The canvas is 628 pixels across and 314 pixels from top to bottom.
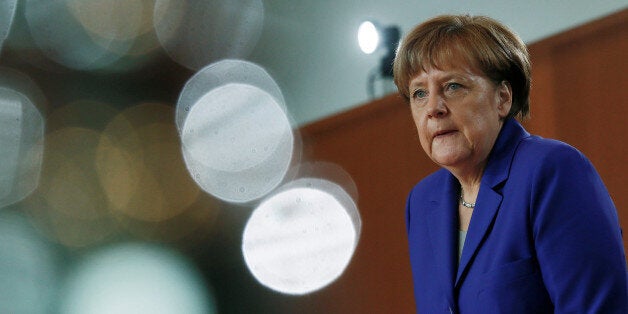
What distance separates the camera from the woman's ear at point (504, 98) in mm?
1004

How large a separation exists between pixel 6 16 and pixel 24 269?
1197mm

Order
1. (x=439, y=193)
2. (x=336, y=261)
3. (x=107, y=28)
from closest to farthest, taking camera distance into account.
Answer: (x=439, y=193), (x=336, y=261), (x=107, y=28)

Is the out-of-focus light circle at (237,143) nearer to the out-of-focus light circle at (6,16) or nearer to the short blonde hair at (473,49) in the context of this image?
the out-of-focus light circle at (6,16)

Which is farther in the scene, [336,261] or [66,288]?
[66,288]

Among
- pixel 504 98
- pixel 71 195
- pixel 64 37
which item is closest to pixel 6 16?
pixel 64 37

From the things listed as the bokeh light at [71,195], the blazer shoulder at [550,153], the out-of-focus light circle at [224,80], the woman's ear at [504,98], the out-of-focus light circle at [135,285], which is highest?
the woman's ear at [504,98]

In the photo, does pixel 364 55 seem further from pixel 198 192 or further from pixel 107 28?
pixel 107 28

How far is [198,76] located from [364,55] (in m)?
0.95

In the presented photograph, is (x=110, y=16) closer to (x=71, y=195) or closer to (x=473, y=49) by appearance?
(x=71, y=195)

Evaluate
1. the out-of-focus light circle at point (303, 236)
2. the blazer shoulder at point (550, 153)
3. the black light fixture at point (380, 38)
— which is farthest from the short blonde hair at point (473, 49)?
the black light fixture at point (380, 38)

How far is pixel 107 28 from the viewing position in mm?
3373

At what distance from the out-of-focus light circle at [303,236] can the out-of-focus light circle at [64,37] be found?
133cm

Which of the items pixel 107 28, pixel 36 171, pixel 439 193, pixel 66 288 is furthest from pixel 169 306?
pixel 439 193

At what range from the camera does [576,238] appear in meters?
0.82
